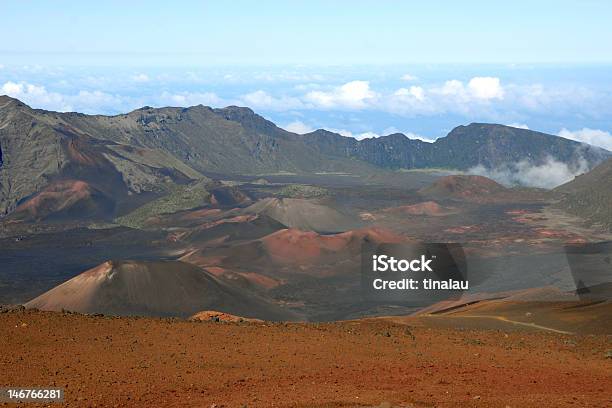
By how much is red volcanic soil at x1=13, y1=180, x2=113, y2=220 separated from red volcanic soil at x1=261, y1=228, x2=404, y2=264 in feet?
179

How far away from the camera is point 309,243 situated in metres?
104

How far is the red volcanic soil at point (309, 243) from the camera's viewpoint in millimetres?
100312

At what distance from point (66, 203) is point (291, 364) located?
132938 millimetres

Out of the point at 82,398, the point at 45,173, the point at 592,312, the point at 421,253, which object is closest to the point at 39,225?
the point at 45,173

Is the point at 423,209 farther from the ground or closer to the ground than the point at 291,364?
farther from the ground

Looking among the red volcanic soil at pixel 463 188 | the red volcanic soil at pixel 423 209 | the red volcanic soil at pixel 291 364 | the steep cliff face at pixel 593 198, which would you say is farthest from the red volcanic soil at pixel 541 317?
the red volcanic soil at pixel 463 188

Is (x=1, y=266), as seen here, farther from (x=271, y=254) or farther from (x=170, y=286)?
(x=170, y=286)

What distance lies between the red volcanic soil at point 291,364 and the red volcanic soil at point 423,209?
12388cm

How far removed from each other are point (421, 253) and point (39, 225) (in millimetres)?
76120

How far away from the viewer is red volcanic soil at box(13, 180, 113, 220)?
142 metres

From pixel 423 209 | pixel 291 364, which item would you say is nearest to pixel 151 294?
pixel 291 364

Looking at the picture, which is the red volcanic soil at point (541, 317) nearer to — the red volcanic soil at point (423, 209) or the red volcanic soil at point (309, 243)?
the red volcanic soil at point (309, 243)

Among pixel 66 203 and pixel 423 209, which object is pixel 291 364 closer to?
pixel 66 203

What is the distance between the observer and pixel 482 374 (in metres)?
→ 20.4
